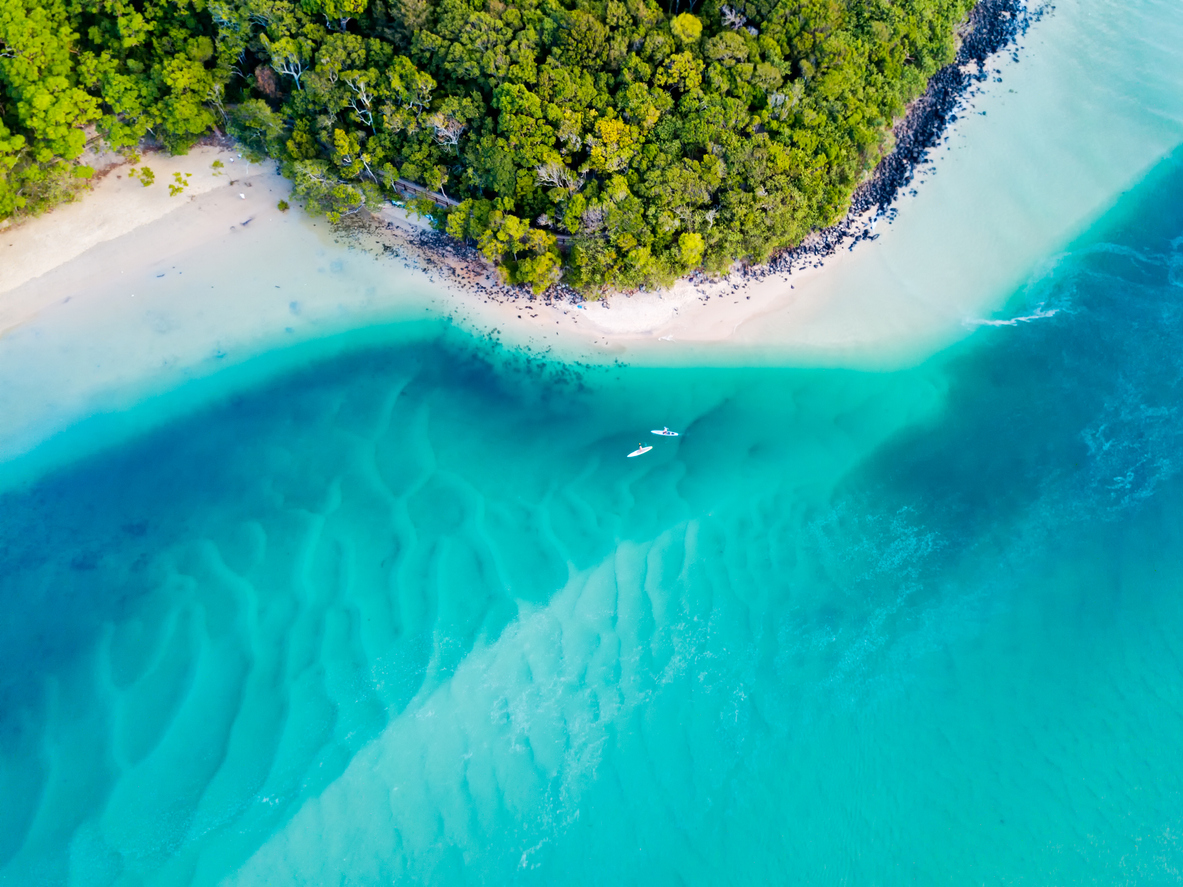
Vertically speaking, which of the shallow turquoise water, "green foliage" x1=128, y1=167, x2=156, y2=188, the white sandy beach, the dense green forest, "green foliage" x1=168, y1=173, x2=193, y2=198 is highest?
the dense green forest

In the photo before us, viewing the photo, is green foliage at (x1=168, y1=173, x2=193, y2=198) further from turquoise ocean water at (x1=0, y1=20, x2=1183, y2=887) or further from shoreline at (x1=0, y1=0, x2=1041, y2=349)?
turquoise ocean water at (x1=0, y1=20, x2=1183, y2=887)

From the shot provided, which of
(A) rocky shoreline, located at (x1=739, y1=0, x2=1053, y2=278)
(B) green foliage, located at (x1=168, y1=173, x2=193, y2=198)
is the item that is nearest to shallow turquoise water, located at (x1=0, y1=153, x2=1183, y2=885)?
(A) rocky shoreline, located at (x1=739, y1=0, x2=1053, y2=278)

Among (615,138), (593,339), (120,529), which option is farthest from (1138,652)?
(120,529)

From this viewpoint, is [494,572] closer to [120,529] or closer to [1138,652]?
[120,529]

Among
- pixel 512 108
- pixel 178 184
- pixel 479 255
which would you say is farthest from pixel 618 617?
pixel 178 184

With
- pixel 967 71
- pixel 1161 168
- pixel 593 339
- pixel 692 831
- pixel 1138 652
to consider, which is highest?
pixel 967 71

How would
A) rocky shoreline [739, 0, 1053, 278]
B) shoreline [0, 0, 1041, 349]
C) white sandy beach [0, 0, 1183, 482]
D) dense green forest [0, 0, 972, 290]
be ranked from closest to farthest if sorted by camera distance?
dense green forest [0, 0, 972, 290], white sandy beach [0, 0, 1183, 482], shoreline [0, 0, 1041, 349], rocky shoreline [739, 0, 1053, 278]

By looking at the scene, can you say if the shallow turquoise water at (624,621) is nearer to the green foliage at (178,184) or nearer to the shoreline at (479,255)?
the shoreline at (479,255)
